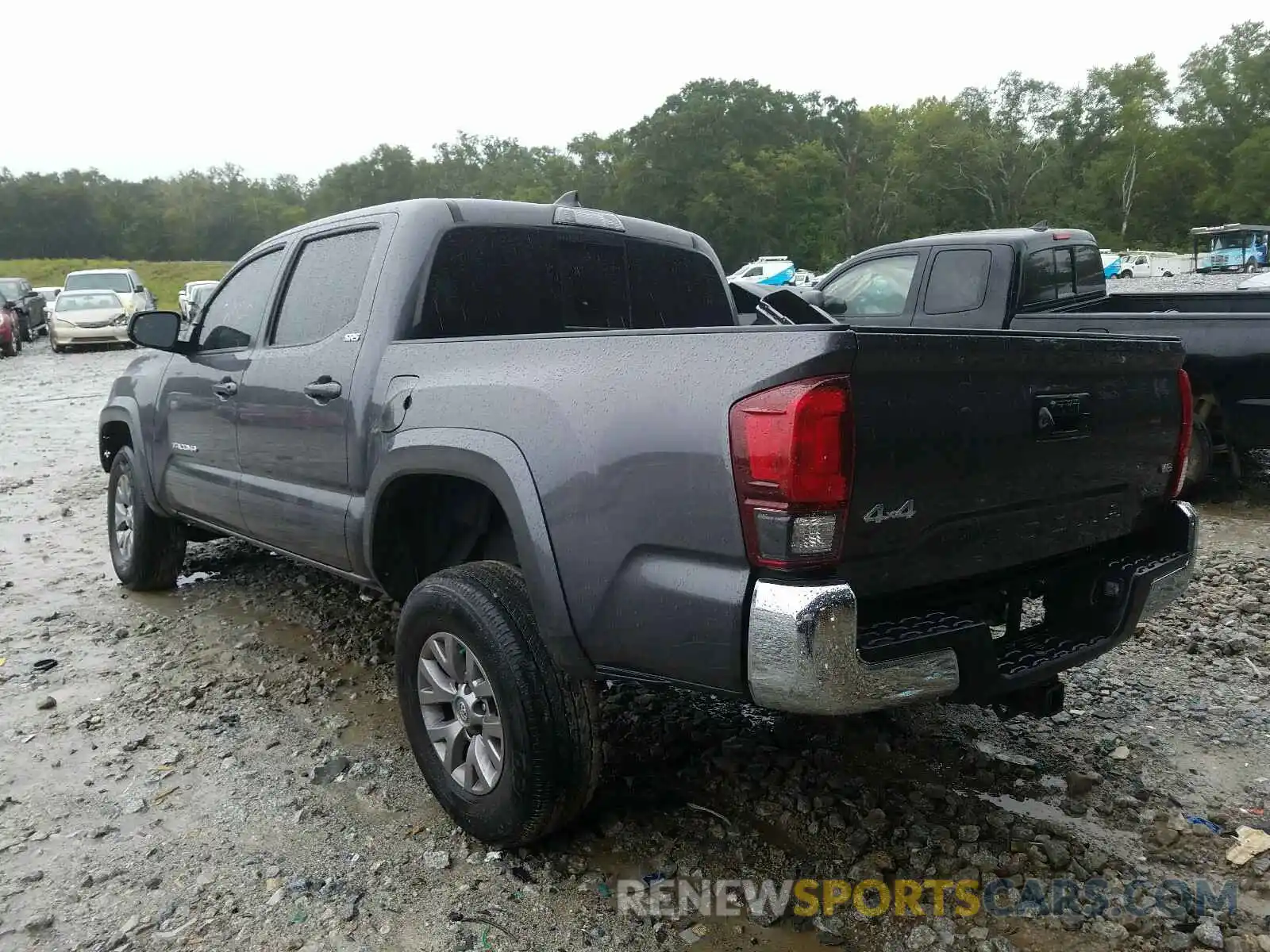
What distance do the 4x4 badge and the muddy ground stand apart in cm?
107

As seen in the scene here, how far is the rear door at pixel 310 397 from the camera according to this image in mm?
3402

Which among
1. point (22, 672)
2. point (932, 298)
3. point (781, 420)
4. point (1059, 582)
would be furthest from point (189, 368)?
point (932, 298)

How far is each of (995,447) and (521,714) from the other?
4.54 ft

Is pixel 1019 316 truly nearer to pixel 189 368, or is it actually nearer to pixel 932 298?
pixel 932 298

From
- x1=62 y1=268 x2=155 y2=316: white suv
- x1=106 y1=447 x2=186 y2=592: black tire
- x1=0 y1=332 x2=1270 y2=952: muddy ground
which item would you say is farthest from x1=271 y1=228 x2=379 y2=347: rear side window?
x1=62 y1=268 x2=155 y2=316: white suv

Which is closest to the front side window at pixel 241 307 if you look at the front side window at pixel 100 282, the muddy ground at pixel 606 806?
the muddy ground at pixel 606 806

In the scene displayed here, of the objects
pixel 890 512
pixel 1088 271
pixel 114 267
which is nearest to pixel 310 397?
pixel 890 512

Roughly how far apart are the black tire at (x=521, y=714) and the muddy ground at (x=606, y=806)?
17 cm

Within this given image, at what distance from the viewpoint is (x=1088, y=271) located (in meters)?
7.53

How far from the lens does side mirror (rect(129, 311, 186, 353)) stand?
4371 millimetres

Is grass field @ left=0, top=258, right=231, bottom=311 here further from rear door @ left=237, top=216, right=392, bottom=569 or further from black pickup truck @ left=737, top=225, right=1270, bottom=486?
rear door @ left=237, top=216, right=392, bottom=569

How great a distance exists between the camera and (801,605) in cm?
204

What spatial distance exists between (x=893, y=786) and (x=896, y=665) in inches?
43.8

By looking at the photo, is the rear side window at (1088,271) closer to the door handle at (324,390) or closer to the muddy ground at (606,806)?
the muddy ground at (606,806)
